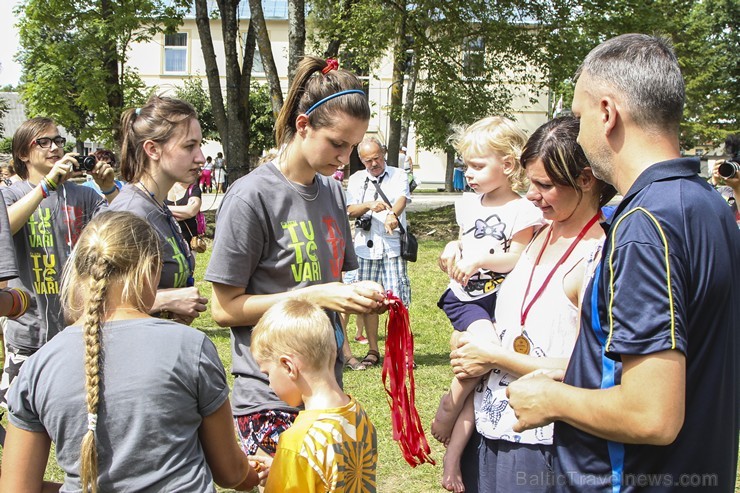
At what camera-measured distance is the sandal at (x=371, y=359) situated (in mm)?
6979

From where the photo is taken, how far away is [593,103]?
187cm

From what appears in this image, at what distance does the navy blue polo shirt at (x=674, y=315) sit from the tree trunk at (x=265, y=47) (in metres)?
11.6

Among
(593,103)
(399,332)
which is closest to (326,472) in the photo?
(399,332)

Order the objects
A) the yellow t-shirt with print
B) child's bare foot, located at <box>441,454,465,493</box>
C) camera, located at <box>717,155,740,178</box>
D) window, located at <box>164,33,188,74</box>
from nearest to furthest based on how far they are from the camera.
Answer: the yellow t-shirt with print → child's bare foot, located at <box>441,454,465,493</box> → camera, located at <box>717,155,740,178</box> → window, located at <box>164,33,188,74</box>

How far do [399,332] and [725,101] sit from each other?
37.8 metres

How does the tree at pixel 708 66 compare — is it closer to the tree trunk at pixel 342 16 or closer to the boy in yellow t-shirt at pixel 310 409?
the tree trunk at pixel 342 16

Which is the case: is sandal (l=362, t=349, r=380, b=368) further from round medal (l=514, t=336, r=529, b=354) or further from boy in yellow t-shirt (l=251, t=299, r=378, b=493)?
round medal (l=514, t=336, r=529, b=354)

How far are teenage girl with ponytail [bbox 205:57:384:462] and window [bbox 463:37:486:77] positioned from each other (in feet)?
50.3

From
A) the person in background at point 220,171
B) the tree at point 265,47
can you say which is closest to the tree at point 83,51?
the tree at point 265,47

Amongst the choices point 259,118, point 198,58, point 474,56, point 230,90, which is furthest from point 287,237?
point 198,58

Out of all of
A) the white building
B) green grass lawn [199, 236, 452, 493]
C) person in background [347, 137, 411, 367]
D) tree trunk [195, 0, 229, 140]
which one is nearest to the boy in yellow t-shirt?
green grass lawn [199, 236, 452, 493]

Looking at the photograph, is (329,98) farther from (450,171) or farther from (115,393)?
(450,171)

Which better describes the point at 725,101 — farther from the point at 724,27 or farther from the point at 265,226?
the point at 265,226

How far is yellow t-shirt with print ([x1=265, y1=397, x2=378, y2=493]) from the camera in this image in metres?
2.34
